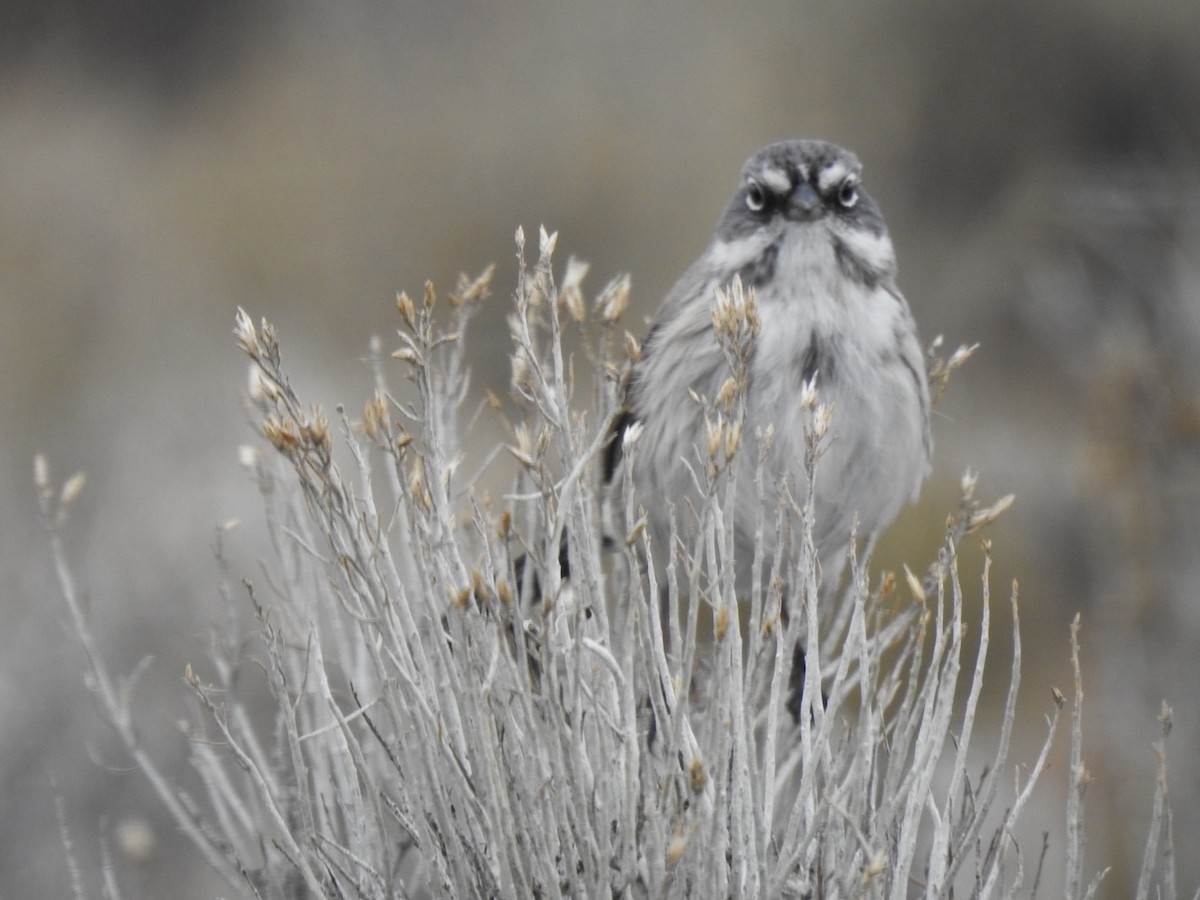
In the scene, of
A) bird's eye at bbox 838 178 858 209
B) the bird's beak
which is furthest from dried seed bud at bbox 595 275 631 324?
bird's eye at bbox 838 178 858 209

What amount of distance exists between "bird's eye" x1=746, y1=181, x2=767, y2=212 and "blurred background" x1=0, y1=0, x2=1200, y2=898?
200 inches

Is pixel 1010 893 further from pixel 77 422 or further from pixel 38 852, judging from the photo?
pixel 77 422

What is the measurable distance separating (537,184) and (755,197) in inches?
421

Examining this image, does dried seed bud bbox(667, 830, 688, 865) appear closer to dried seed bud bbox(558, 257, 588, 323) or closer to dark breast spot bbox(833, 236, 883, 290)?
dried seed bud bbox(558, 257, 588, 323)

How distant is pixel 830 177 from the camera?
3.86 m

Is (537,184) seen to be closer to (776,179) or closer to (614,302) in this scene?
(776,179)

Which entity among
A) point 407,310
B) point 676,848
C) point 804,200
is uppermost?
point 804,200

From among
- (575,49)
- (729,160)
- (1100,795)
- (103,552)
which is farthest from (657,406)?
(575,49)

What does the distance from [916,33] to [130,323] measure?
870 centimetres

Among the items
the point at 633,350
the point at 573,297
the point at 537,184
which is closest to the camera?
the point at 633,350

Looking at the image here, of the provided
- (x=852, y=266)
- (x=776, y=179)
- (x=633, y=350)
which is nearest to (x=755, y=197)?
(x=776, y=179)

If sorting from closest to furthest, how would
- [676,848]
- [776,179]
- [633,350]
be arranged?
[676,848] < [633,350] < [776,179]

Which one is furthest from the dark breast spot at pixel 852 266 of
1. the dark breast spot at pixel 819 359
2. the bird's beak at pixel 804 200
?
the dark breast spot at pixel 819 359

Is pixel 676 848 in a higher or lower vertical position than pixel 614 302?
lower
